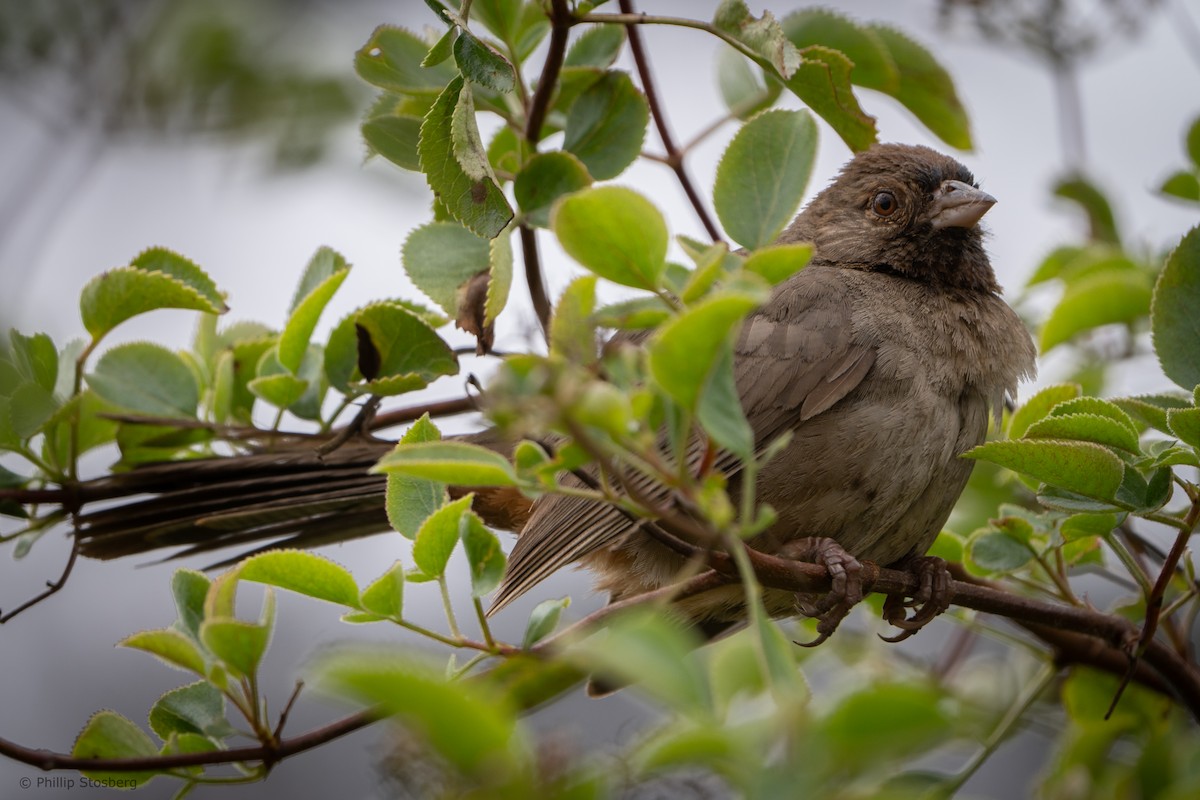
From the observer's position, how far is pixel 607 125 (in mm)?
3006

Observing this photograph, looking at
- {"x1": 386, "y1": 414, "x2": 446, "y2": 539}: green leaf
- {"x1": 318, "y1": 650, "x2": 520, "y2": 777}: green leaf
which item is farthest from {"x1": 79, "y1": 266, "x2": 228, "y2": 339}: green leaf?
{"x1": 318, "y1": 650, "x2": 520, "y2": 777}: green leaf

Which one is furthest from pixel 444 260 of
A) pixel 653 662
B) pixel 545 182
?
pixel 653 662

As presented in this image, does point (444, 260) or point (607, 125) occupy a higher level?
point (607, 125)

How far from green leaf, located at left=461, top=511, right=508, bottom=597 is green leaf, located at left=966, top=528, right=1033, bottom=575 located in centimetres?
134

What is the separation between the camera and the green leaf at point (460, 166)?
2.38m

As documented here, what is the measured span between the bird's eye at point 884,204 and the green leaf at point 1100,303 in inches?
25.3

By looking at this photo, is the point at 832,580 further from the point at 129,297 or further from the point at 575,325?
A: the point at 129,297

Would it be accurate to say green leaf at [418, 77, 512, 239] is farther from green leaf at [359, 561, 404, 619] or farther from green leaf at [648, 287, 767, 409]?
green leaf at [648, 287, 767, 409]

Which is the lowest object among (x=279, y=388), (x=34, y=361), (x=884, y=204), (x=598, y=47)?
(x=279, y=388)

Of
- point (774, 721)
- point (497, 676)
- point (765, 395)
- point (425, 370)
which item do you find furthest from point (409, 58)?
point (774, 721)

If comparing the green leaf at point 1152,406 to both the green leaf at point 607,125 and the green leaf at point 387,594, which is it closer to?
the green leaf at point 607,125

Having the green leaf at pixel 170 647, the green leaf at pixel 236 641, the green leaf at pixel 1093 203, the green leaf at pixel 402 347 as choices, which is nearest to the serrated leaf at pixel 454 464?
the green leaf at pixel 236 641

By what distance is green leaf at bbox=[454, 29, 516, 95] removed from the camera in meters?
2.31

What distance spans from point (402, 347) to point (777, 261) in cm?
151
